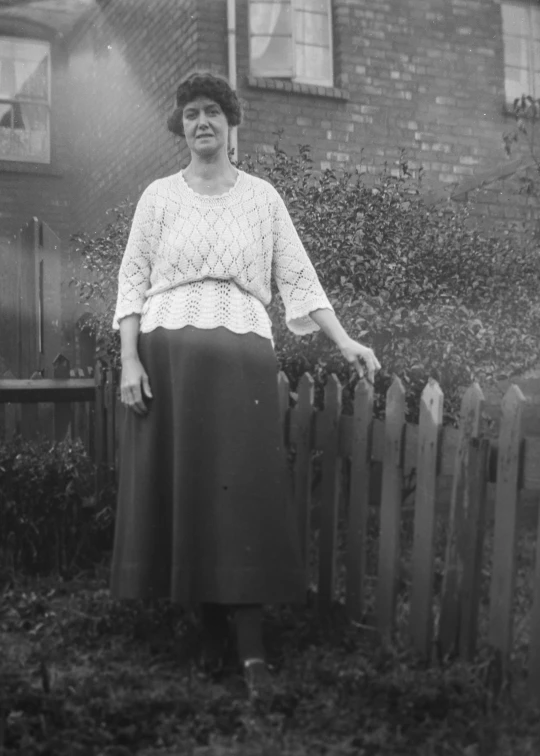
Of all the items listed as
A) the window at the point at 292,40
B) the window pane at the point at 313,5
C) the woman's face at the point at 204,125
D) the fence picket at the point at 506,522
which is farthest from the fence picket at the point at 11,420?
the window pane at the point at 313,5

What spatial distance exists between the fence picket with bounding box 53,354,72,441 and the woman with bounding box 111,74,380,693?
2.83 meters

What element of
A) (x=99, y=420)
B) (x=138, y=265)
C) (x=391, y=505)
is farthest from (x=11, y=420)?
(x=391, y=505)

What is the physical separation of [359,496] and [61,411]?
3042mm

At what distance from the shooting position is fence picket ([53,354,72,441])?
6.25 m

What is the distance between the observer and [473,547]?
3.21 metres

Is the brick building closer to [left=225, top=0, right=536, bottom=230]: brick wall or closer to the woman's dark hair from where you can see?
[left=225, top=0, right=536, bottom=230]: brick wall

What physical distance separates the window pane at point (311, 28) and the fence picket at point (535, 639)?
26.1 ft

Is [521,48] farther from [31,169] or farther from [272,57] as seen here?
[31,169]

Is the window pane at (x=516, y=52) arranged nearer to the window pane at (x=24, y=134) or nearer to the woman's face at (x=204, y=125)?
the window pane at (x=24, y=134)

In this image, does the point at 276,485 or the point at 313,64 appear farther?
the point at 313,64

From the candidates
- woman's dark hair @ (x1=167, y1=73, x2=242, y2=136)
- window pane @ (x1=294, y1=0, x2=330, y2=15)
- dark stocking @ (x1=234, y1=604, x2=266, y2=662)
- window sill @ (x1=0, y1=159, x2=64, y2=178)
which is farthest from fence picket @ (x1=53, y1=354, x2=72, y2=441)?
window sill @ (x1=0, y1=159, x2=64, y2=178)

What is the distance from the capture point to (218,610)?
3.40 m

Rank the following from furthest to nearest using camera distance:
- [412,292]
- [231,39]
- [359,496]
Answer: [231,39] < [412,292] < [359,496]

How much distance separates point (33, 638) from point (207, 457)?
1.07 metres
